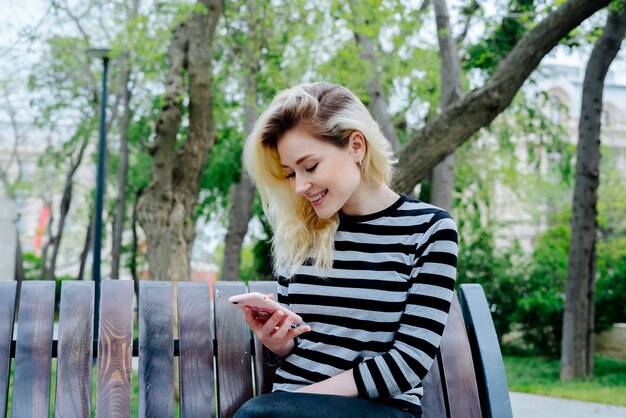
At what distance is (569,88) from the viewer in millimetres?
46750

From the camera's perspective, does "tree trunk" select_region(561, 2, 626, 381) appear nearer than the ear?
No

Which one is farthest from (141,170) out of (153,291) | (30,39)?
(153,291)

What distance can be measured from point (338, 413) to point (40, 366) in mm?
1042

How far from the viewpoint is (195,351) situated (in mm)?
2535

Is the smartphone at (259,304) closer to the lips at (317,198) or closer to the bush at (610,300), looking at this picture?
the lips at (317,198)

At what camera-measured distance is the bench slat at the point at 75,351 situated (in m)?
2.39

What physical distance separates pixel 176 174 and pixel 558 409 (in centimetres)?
428

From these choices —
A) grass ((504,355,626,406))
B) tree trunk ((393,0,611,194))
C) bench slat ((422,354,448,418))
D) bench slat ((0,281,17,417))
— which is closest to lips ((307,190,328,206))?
bench slat ((422,354,448,418))

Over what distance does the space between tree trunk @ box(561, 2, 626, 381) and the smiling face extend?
8.16 meters

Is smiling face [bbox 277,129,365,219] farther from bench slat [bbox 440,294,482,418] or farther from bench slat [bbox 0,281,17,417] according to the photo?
bench slat [bbox 0,281,17,417]

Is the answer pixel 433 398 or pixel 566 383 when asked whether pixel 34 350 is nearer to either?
pixel 433 398

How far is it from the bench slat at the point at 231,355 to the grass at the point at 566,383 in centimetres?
621

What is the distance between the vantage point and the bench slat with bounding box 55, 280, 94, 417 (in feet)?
7.86

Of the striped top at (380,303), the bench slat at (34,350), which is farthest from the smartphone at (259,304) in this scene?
the bench slat at (34,350)
